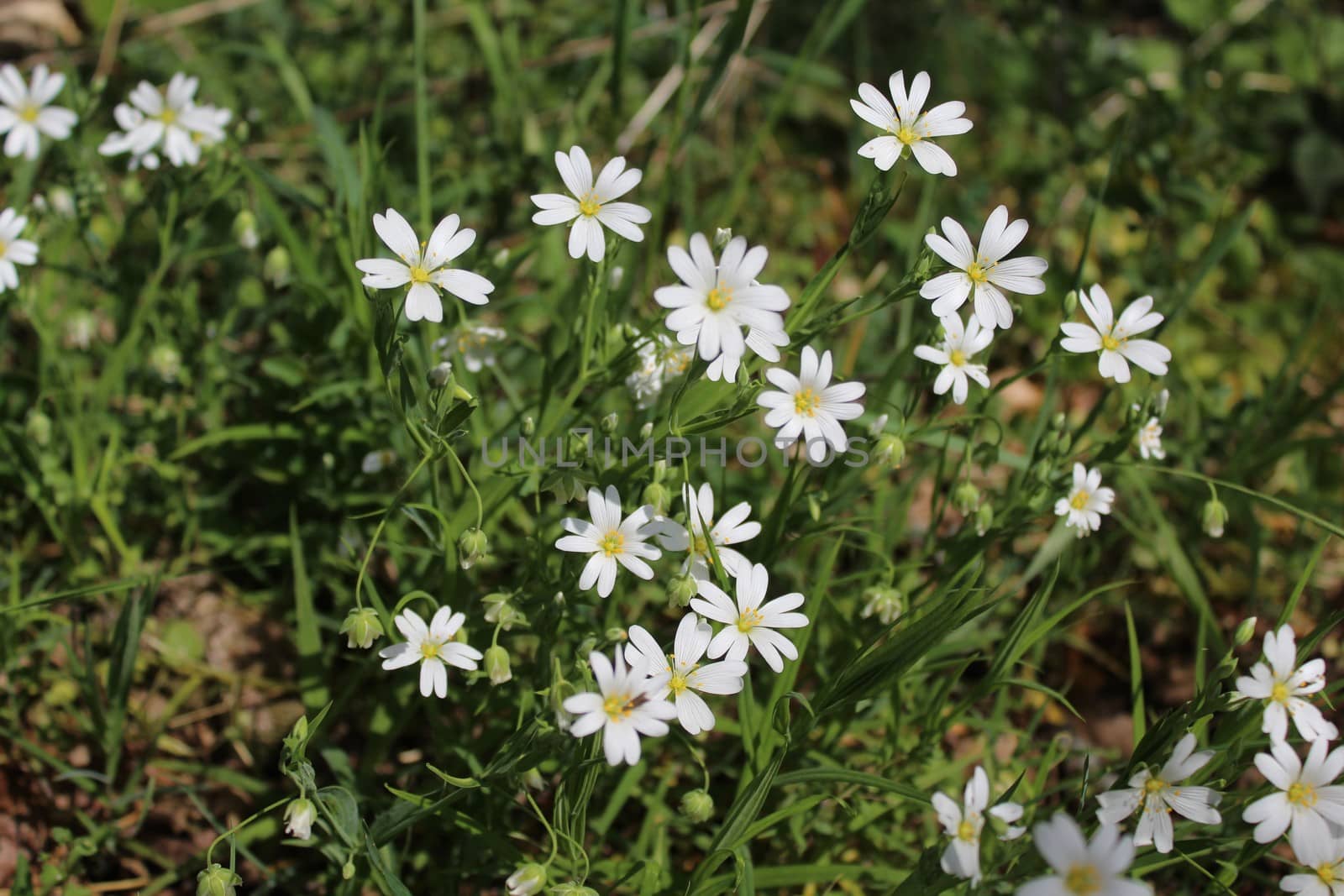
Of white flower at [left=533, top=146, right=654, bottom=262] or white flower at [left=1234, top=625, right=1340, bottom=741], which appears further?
white flower at [left=533, top=146, right=654, bottom=262]

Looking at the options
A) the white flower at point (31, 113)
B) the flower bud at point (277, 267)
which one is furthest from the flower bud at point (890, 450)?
the white flower at point (31, 113)

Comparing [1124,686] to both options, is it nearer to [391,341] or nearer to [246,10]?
[391,341]

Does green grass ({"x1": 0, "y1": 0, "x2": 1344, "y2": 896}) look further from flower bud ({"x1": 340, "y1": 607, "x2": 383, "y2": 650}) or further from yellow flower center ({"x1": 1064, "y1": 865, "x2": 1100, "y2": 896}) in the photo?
yellow flower center ({"x1": 1064, "y1": 865, "x2": 1100, "y2": 896})

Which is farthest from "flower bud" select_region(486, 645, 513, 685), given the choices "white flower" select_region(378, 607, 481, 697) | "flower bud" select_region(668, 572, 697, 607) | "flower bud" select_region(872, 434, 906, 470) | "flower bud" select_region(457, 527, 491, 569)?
"flower bud" select_region(872, 434, 906, 470)

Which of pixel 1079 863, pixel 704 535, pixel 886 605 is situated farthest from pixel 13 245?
pixel 1079 863

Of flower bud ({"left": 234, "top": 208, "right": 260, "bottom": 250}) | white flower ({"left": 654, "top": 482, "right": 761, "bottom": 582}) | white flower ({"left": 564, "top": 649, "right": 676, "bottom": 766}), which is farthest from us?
flower bud ({"left": 234, "top": 208, "right": 260, "bottom": 250})

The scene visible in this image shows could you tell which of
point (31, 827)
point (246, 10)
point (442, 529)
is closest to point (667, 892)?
point (442, 529)

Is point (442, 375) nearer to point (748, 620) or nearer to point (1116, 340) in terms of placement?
point (748, 620)
